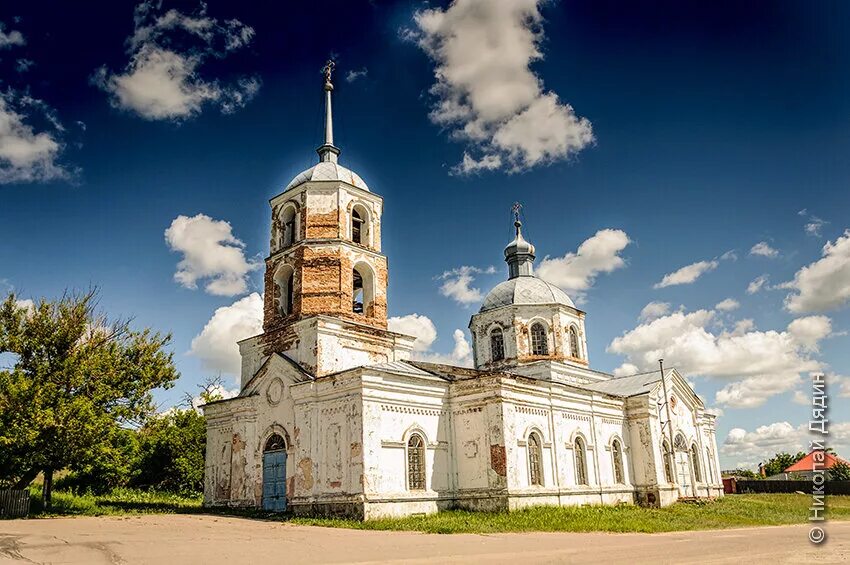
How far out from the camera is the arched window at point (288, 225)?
2483cm

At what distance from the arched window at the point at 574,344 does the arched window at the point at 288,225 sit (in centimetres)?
1497

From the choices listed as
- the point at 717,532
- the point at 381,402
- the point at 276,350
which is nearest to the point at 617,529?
the point at 717,532

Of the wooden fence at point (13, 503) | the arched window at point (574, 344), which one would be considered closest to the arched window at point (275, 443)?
the wooden fence at point (13, 503)

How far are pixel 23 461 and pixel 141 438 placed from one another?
42.5ft

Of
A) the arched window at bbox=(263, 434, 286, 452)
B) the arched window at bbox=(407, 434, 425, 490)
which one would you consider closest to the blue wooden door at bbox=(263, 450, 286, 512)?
the arched window at bbox=(263, 434, 286, 452)

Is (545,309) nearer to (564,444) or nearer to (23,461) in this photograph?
(564,444)

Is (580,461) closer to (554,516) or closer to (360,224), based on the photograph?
(554,516)

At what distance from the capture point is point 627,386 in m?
29.5

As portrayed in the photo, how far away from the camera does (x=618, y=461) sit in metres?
26.7

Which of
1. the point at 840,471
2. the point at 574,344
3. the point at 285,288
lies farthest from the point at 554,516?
the point at 840,471

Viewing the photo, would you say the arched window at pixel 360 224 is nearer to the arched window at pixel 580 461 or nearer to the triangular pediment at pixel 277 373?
the triangular pediment at pixel 277 373

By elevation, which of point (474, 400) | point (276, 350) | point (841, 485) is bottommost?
point (841, 485)

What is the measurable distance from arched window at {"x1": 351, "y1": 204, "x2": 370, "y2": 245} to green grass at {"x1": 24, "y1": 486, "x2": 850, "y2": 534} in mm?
10240

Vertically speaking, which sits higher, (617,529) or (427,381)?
(427,381)
